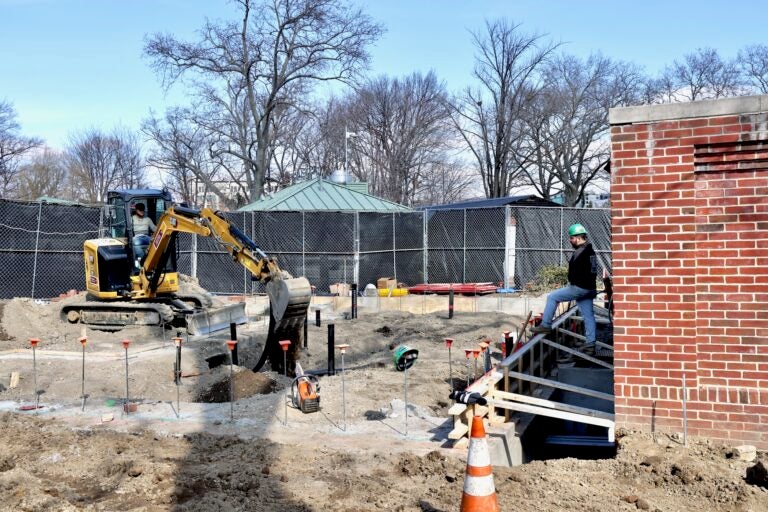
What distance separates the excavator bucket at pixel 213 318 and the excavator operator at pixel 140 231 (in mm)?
1914

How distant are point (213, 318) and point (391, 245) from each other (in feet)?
30.7

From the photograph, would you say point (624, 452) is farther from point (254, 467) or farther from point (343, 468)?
point (254, 467)

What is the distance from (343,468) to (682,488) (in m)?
2.88

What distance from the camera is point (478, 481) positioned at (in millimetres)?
4680

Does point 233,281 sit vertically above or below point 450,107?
below

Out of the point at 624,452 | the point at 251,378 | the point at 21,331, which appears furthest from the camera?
the point at 21,331

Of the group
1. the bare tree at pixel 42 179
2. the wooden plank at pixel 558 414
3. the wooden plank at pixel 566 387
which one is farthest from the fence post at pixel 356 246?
the bare tree at pixel 42 179

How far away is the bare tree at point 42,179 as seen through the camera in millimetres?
52219

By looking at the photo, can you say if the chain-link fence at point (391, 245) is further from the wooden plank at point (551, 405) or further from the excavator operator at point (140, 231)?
Result: the wooden plank at point (551, 405)

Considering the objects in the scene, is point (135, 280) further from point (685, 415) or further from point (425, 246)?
point (685, 415)

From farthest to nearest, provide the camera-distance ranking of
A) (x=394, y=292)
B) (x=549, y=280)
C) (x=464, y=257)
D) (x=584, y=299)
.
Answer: (x=464, y=257) < (x=549, y=280) < (x=394, y=292) < (x=584, y=299)

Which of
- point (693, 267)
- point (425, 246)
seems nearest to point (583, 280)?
point (693, 267)

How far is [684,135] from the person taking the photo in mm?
6254

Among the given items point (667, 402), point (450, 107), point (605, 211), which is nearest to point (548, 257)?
point (605, 211)
